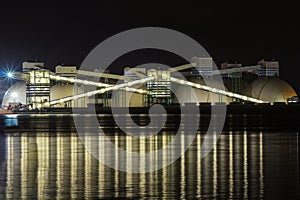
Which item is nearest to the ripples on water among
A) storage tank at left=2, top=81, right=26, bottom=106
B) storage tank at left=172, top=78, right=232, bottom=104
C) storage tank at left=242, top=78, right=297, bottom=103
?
storage tank at left=172, top=78, right=232, bottom=104

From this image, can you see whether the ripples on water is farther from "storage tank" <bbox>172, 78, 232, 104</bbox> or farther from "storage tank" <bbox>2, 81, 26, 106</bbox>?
"storage tank" <bbox>2, 81, 26, 106</bbox>

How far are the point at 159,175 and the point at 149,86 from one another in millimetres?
110708

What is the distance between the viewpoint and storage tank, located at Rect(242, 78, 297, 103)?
141 metres

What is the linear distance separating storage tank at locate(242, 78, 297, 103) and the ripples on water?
11344cm

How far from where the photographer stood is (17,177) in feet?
61.3

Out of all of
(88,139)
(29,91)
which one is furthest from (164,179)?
(29,91)

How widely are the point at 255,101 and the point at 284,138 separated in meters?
103

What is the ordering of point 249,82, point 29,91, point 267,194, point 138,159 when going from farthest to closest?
point 249,82 → point 29,91 → point 138,159 → point 267,194

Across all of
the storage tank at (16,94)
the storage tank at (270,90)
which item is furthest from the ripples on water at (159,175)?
the storage tank at (16,94)

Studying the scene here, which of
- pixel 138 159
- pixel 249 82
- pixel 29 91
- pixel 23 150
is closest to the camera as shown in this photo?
pixel 138 159

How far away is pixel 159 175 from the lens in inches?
748

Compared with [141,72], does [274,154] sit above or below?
below

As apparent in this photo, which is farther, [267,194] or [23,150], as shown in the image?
[23,150]

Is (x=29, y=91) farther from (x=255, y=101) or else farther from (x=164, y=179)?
(x=164, y=179)
